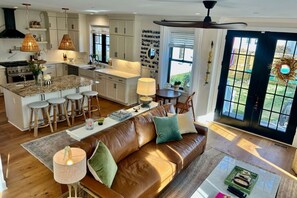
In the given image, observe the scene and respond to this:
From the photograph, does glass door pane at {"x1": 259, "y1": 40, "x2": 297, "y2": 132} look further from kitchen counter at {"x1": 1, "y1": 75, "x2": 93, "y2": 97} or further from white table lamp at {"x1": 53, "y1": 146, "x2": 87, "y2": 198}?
white table lamp at {"x1": 53, "y1": 146, "x2": 87, "y2": 198}

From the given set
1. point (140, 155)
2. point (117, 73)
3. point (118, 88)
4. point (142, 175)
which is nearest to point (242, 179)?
point (142, 175)

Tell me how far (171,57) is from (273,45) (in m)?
2.60

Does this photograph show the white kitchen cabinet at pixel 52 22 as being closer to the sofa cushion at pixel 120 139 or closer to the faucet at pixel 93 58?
the faucet at pixel 93 58

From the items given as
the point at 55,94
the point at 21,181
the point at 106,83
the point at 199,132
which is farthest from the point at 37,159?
the point at 106,83

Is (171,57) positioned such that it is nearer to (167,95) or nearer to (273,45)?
(167,95)

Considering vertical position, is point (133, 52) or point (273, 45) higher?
point (273, 45)

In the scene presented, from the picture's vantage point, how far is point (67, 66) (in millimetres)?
8586

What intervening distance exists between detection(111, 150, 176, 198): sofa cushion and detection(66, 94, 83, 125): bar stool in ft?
8.40

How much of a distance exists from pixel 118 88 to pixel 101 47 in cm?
214

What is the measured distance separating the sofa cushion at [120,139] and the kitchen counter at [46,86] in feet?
7.83

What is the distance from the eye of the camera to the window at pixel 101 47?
8094mm

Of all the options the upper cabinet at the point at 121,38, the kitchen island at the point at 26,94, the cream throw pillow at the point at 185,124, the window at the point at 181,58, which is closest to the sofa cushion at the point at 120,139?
the cream throw pillow at the point at 185,124

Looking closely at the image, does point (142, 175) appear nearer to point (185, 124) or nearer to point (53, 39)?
point (185, 124)

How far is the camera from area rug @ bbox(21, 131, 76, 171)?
4133mm
